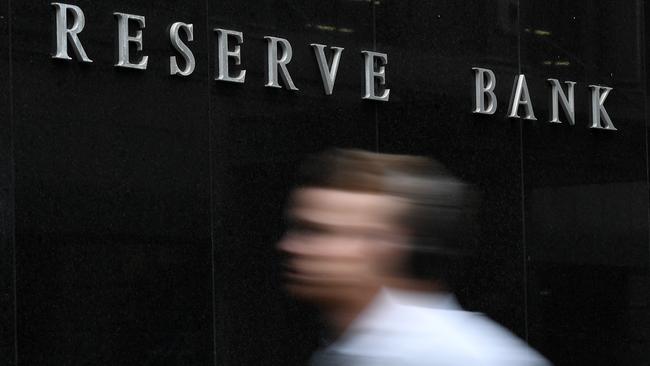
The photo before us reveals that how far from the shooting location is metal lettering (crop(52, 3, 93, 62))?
24.4 ft

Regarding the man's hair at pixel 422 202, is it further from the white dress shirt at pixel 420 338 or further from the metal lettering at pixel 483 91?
the metal lettering at pixel 483 91

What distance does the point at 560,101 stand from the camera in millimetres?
10516

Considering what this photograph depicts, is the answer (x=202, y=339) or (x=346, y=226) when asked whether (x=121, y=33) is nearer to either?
(x=202, y=339)

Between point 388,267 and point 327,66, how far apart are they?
248 inches

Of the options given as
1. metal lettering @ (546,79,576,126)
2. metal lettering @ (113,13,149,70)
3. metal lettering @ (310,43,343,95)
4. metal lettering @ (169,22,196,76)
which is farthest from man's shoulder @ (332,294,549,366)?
metal lettering @ (546,79,576,126)

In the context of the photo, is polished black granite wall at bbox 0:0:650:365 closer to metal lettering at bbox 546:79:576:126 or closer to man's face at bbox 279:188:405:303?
metal lettering at bbox 546:79:576:126

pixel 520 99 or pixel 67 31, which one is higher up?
pixel 67 31

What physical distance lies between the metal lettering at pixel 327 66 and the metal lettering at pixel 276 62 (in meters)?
0.24

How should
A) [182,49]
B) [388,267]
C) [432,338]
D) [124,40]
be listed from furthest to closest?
[182,49] < [124,40] < [388,267] < [432,338]

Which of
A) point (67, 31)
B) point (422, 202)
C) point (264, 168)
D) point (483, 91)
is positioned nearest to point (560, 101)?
point (483, 91)

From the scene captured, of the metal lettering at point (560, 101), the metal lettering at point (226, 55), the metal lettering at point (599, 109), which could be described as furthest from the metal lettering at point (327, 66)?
the metal lettering at point (599, 109)

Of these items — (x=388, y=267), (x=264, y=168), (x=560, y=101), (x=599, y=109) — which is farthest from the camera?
(x=599, y=109)

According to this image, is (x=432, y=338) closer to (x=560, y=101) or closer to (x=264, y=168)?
(x=264, y=168)

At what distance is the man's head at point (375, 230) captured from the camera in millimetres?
2697
